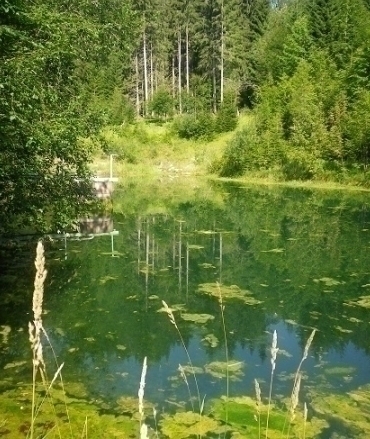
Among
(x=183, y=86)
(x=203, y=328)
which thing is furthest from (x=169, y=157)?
(x=203, y=328)

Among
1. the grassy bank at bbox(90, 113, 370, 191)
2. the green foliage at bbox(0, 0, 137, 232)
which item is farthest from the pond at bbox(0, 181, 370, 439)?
the grassy bank at bbox(90, 113, 370, 191)

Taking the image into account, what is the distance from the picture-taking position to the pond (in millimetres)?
5930

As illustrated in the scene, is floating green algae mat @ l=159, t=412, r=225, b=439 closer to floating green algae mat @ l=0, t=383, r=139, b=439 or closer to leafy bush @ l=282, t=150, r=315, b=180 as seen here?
floating green algae mat @ l=0, t=383, r=139, b=439

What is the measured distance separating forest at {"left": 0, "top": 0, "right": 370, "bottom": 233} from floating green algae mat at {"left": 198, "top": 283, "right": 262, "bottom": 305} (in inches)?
116

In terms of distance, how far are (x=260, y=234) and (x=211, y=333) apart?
908cm

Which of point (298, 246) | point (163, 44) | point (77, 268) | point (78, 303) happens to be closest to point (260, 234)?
point (298, 246)

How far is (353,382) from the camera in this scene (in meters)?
6.98

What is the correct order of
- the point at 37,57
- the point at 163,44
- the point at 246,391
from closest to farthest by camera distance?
the point at 246,391 → the point at 37,57 → the point at 163,44

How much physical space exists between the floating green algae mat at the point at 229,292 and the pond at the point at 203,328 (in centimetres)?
2

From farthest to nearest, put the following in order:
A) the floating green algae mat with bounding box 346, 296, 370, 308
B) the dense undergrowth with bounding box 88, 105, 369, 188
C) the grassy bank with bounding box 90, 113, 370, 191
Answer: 1. the grassy bank with bounding box 90, 113, 370, 191
2. the dense undergrowth with bounding box 88, 105, 369, 188
3. the floating green algae mat with bounding box 346, 296, 370, 308

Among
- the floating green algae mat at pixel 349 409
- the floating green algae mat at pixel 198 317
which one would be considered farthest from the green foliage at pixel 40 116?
the floating green algae mat at pixel 349 409

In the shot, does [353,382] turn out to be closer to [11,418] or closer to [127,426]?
[127,426]

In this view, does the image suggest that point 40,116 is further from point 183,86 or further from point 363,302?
point 183,86

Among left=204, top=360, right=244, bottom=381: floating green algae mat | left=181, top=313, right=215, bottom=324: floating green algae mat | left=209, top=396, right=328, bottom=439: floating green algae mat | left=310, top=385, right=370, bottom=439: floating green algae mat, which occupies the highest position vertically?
left=181, top=313, right=215, bottom=324: floating green algae mat
